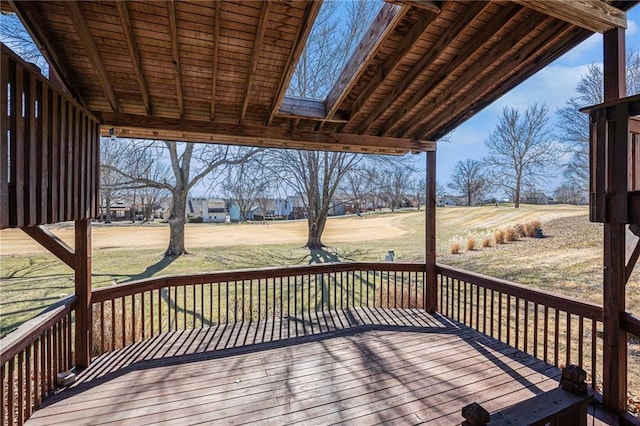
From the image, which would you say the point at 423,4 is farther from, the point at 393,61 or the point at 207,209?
the point at 207,209

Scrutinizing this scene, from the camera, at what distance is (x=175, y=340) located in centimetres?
419

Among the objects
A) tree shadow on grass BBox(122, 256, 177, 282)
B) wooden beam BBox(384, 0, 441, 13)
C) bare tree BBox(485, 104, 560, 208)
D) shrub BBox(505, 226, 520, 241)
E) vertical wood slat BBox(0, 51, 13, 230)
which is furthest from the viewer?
bare tree BBox(485, 104, 560, 208)

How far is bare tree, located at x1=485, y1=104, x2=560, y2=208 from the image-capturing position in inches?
627

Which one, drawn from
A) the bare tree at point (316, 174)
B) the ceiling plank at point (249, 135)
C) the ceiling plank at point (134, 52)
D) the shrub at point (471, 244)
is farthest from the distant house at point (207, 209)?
the ceiling plank at point (134, 52)

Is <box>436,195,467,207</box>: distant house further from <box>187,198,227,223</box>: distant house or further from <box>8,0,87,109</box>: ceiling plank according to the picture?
<box>8,0,87,109</box>: ceiling plank

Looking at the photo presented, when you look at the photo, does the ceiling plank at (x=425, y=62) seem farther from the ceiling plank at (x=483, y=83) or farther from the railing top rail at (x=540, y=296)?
the railing top rail at (x=540, y=296)

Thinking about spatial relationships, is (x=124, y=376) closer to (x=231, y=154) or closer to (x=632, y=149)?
(x=632, y=149)

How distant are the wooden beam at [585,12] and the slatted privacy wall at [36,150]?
3665 mm

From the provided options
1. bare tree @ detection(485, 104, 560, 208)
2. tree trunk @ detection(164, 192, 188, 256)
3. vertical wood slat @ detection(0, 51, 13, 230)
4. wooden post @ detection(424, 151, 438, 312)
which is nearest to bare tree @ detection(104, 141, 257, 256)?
tree trunk @ detection(164, 192, 188, 256)

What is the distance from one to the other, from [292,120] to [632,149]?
364 cm

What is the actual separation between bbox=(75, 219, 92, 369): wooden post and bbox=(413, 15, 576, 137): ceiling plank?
469 cm

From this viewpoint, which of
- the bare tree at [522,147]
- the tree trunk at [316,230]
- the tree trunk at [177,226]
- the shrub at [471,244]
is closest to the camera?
the tree trunk at [177,226]

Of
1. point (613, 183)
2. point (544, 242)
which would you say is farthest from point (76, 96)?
point (544, 242)

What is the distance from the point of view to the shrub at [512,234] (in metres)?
12.9
